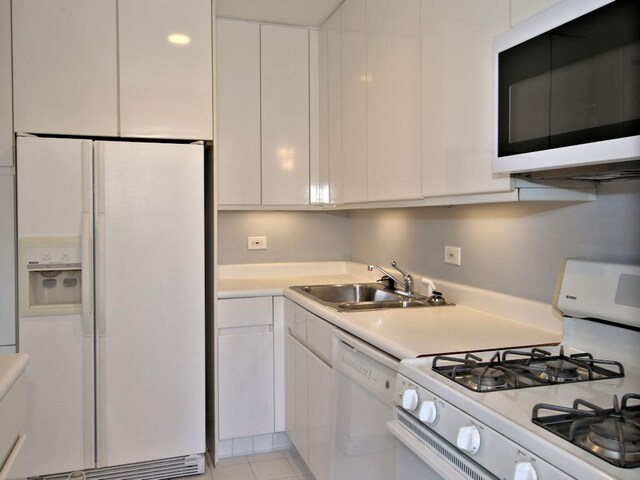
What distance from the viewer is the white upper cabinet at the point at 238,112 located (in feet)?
10.3

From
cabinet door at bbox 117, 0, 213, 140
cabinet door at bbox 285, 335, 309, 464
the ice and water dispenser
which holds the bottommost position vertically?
cabinet door at bbox 285, 335, 309, 464

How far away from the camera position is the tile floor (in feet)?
9.02

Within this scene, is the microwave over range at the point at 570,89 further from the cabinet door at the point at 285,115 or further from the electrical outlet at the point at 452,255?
the cabinet door at the point at 285,115

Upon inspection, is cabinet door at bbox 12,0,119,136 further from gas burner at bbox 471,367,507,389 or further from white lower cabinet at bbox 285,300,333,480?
gas burner at bbox 471,367,507,389

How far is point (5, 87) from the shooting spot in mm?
2496

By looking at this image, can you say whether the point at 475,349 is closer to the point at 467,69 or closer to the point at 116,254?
the point at 467,69

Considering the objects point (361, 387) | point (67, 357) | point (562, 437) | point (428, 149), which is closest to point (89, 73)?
point (67, 357)

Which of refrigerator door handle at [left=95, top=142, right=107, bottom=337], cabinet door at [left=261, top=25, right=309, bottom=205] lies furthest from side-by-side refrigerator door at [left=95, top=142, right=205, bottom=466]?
cabinet door at [left=261, top=25, right=309, bottom=205]

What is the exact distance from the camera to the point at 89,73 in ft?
8.47

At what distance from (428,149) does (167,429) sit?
187 centimetres

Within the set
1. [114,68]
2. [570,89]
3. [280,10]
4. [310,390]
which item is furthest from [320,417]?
[280,10]

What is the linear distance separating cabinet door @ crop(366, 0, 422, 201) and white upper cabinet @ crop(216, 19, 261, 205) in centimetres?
88

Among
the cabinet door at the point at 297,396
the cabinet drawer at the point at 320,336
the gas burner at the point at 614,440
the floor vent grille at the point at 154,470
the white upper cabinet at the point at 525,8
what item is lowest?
the floor vent grille at the point at 154,470

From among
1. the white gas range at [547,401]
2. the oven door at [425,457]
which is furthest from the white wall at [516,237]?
the oven door at [425,457]
